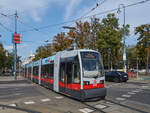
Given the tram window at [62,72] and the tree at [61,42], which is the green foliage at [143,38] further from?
the tram window at [62,72]

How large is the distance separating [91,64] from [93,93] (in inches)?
60.7

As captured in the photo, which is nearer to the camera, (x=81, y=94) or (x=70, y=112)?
(x=70, y=112)

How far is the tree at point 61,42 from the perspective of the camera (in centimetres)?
3395

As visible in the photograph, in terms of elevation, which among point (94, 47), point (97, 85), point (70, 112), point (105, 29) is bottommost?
point (70, 112)

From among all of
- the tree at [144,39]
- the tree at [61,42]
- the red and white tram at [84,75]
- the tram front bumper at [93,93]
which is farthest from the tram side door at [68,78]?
the tree at [144,39]

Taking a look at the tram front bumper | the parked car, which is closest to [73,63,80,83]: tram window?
the tram front bumper

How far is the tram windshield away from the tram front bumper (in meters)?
0.78

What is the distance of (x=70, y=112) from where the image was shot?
7426mm

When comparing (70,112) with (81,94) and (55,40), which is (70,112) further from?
(55,40)

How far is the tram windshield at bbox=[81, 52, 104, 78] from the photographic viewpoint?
30.6 feet

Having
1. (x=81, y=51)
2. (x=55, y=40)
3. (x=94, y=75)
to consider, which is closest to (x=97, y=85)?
(x=94, y=75)

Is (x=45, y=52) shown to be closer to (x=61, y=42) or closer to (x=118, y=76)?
(x=61, y=42)

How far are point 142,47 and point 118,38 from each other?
1032cm

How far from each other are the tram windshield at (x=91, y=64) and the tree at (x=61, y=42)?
23914 millimetres
